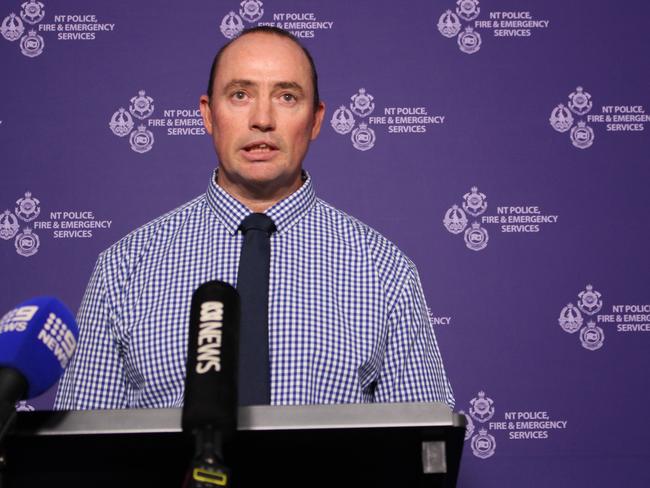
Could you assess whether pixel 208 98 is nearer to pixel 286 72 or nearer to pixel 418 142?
pixel 286 72

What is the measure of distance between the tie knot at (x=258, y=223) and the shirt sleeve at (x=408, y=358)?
270 millimetres

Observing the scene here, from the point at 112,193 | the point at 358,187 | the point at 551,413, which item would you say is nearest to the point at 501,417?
the point at 551,413

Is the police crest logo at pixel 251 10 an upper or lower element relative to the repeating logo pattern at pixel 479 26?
upper

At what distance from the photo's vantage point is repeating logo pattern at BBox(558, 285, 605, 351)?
275cm

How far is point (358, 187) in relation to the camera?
2.85m

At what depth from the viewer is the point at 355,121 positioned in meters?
2.87

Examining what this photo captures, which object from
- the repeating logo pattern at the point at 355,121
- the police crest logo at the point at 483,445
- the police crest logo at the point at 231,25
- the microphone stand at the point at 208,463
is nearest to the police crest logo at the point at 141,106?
the police crest logo at the point at 231,25

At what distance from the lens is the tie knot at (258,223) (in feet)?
5.08

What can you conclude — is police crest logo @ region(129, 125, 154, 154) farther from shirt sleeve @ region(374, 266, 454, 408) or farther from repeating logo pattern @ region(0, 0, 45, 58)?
shirt sleeve @ region(374, 266, 454, 408)

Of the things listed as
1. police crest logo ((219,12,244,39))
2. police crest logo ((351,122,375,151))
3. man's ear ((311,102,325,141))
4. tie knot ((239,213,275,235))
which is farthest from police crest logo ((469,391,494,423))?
police crest logo ((219,12,244,39))

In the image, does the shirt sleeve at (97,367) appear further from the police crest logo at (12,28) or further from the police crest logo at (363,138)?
the police crest logo at (12,28)

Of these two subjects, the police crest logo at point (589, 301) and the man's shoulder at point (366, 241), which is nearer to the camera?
the man's shoulder at point (366, 241)

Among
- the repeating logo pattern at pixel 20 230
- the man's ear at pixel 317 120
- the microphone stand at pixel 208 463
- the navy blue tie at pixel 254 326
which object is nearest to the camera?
the microphone stand at pixel 208 463

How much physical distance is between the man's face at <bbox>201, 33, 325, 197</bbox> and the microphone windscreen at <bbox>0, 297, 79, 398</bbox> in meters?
0.78
